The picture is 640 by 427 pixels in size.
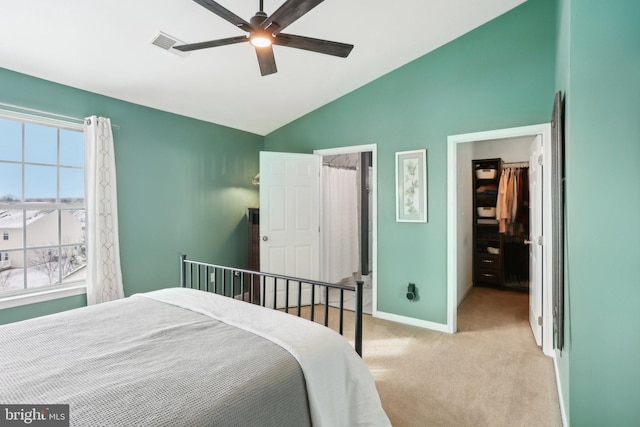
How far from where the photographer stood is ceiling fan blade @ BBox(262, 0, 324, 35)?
1552 mm

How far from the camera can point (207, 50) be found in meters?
2.80

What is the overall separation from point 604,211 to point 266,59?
2030 millimetres

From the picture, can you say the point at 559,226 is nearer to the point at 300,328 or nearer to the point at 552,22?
the point at 300,328

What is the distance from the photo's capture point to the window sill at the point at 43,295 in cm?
261

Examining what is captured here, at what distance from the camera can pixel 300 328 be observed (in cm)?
155

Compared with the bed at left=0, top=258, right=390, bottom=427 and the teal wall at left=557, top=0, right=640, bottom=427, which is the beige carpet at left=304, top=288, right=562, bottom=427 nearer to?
the teal wall at left=557, top=0, right=640, bottom=427

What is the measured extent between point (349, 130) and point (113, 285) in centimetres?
299

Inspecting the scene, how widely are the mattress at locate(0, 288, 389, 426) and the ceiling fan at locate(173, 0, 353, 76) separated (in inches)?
60.4

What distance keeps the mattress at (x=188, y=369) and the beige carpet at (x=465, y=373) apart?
759mm

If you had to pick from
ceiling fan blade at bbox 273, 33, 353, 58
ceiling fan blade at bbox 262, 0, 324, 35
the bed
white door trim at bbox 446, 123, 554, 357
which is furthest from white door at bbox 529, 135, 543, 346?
ceiling fan blade at bbox 262, 0, 324, 35

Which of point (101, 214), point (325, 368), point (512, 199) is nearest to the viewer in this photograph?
point (325, 368)

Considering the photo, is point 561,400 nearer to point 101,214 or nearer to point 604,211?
point 604,211

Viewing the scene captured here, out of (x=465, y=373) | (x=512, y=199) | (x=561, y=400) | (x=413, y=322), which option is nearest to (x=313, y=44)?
(x=465, y=373)

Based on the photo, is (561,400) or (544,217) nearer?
(561,400)
